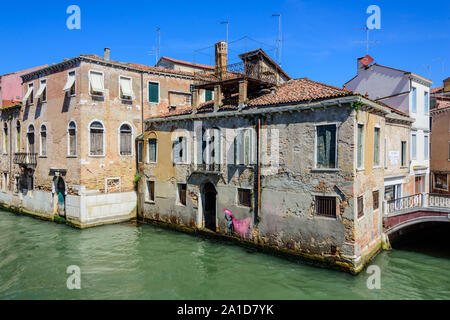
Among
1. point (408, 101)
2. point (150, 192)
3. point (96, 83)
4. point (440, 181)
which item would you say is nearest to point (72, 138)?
point (96, 83)

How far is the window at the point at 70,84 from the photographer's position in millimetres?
17605

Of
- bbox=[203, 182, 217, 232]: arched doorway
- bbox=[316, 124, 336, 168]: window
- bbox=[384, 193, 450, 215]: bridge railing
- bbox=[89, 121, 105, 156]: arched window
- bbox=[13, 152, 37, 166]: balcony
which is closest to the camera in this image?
bbox=[316, 124, 336, 168]: window

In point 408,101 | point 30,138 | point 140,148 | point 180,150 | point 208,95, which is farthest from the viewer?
point 208,95

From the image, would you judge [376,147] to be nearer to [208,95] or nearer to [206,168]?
[206,168]

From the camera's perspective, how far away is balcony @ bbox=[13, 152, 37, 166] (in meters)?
20.8

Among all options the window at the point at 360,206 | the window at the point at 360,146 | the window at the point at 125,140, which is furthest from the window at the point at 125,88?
the window at the point at 360,206

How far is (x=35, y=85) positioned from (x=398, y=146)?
70.5 feet

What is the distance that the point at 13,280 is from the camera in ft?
37.3

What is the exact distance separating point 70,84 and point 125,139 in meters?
4.11

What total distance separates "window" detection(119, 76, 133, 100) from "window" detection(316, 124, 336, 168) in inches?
457

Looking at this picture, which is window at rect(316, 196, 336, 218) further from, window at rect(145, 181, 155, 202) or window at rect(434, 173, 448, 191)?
window at rect(434, 173, 448, 191)

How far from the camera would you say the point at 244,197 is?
14.7 metres

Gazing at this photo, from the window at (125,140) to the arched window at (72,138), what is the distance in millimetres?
2446

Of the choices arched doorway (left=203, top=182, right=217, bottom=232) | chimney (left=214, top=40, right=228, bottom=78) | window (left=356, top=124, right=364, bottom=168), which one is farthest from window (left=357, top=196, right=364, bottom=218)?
chimney (left=214, top=40, right=228, bottom=78)
